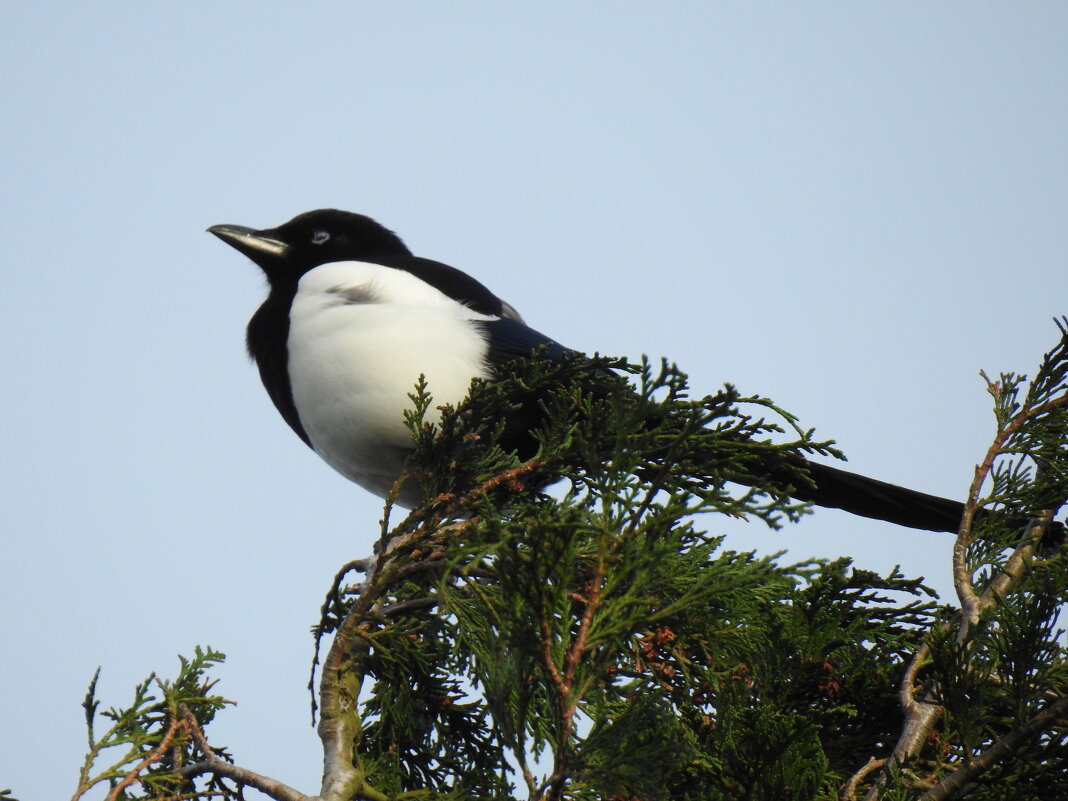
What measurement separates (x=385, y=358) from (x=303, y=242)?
1136 mm

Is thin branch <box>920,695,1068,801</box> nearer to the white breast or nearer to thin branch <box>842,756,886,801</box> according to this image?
thin branch <box>842,756,886,801</box>

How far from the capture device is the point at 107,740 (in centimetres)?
187

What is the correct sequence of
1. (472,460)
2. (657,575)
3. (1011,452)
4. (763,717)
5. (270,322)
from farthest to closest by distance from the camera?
(270,322) < (1011,452) < (472,460) < (763,717) < (657,575)

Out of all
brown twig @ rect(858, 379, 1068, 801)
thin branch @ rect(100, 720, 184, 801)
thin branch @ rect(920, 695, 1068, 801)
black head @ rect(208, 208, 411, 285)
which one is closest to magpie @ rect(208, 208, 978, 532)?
black head @ rect(208, 208, 411, 285)

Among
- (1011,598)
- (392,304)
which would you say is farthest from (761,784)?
(392,304)

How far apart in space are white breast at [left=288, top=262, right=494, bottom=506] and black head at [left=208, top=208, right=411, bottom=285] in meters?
0.63

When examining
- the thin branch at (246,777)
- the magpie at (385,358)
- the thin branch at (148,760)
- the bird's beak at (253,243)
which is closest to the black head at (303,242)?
the bird's beak at (253,243)

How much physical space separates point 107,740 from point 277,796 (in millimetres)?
446

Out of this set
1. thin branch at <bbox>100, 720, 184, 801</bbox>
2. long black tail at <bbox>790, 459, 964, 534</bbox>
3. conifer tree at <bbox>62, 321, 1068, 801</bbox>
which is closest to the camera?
conifer tree at <bbox>62, 321, 1068, 801</bbox>

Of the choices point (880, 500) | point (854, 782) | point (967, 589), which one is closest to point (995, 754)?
point (854, 782)

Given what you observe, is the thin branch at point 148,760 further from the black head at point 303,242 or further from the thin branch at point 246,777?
the black head at point 303,242

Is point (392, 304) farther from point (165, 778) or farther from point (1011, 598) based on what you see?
point (1011, 598)

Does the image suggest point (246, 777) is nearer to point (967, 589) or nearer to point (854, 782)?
point (854, 782)

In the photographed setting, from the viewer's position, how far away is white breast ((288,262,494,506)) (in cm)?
301
